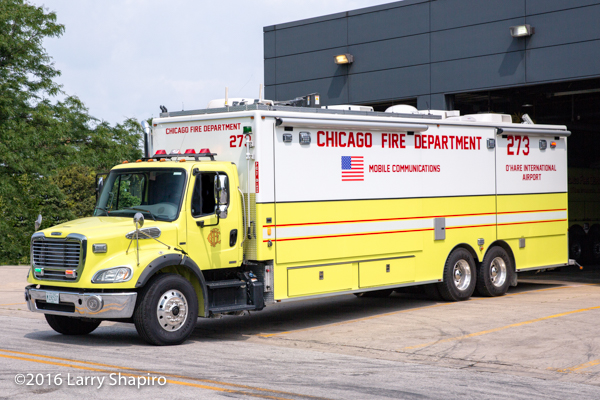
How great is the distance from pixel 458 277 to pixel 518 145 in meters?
3.27

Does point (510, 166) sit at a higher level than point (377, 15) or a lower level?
lower

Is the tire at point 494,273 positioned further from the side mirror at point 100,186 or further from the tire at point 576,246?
the tire at point 576,246

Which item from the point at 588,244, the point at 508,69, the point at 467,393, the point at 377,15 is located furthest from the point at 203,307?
the point at 588,244

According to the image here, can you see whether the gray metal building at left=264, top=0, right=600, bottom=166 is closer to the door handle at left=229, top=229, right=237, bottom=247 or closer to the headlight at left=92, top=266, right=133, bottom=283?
the door handle at left=229, top=229, right=237, bottom=247

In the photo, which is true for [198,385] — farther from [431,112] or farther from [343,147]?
[431,112]

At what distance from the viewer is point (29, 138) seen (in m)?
36.9

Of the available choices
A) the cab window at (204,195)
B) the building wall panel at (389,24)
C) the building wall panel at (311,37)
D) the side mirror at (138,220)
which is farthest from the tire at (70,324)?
the building wall panel at (311,37)

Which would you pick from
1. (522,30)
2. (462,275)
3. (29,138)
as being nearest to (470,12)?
(522,30)

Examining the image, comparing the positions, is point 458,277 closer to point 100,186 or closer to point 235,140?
point 235,140

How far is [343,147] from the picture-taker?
42.5ft

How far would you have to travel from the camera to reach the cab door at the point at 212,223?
11.2 m

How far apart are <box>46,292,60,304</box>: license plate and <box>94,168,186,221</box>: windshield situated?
1.55 metres

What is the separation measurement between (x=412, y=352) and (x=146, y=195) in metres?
4.54

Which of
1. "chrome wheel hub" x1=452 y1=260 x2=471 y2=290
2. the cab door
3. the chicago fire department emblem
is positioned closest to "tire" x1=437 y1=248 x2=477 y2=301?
"chrome wheel hub" x1=452 y1=260 x2=471 y2=290
